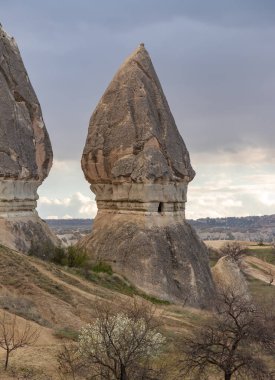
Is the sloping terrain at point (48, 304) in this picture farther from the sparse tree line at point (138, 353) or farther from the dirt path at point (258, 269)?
the dirt path at point (258, 269)

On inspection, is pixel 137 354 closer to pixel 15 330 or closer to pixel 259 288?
pixel 15 330

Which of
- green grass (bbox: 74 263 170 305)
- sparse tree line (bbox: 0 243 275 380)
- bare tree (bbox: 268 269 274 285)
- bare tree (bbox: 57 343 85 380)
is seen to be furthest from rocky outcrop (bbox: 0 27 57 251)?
bare tree (bbox: 268 269 274 285)

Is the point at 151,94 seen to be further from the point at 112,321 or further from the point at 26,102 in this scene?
the point at 112,321

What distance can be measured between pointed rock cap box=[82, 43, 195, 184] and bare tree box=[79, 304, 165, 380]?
11.8 meters

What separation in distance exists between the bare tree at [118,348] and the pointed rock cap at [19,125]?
1155 cm

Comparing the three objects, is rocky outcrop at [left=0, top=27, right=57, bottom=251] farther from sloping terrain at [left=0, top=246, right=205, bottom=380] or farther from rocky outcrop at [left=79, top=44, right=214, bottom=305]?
sloping terrain at [left=0, top=246, right=205, bottom=380]

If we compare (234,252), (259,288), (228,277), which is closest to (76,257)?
(228,277)

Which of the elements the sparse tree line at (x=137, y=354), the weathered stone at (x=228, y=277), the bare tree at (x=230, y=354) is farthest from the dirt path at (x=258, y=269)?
the sparse tree line at (x=137, y=354)

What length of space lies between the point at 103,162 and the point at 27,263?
22.6ft

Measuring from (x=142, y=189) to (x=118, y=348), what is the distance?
1238 cm

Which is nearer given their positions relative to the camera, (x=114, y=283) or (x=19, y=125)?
(x=114, y=283)

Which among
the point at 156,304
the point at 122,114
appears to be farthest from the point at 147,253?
the point at 122,114

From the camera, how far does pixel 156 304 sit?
1972cm

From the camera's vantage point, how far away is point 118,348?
1000 cm
